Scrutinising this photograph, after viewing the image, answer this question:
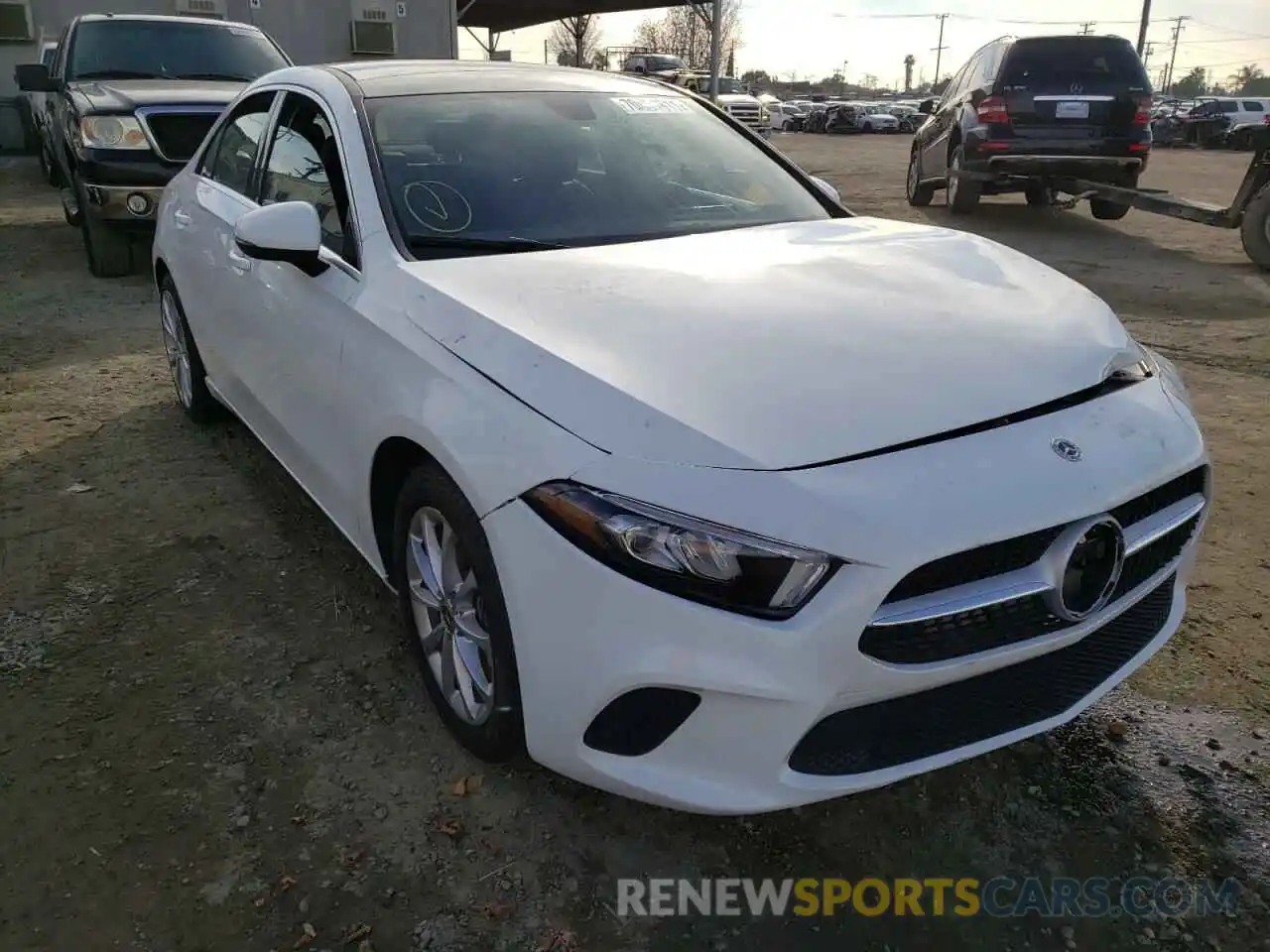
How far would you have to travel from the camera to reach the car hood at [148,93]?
7.25 m

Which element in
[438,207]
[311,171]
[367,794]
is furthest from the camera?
[311,171]

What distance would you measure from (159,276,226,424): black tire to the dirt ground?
721 millimetres

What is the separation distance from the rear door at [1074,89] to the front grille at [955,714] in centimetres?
929

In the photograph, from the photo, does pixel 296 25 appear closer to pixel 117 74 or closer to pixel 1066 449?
pixel 117 74

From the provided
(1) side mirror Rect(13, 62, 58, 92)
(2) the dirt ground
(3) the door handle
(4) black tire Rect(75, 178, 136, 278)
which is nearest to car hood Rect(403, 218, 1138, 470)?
(2) the dirt ground

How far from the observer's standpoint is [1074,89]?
10000 millimetres

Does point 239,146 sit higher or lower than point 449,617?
higher

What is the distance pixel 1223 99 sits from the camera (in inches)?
1358

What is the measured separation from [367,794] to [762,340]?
139 centimetres

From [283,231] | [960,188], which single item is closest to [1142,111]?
[960,188]

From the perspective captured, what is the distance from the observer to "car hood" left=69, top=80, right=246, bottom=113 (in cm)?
725

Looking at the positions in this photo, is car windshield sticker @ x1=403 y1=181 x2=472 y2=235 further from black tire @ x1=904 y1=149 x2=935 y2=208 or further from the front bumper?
black tire @ x1=904 y1=149 x2=935 y2=208

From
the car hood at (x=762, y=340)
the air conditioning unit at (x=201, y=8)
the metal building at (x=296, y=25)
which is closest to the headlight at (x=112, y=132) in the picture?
the car hood at (x=762, y=340)

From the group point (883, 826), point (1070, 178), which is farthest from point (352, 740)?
point (1070, 178)
